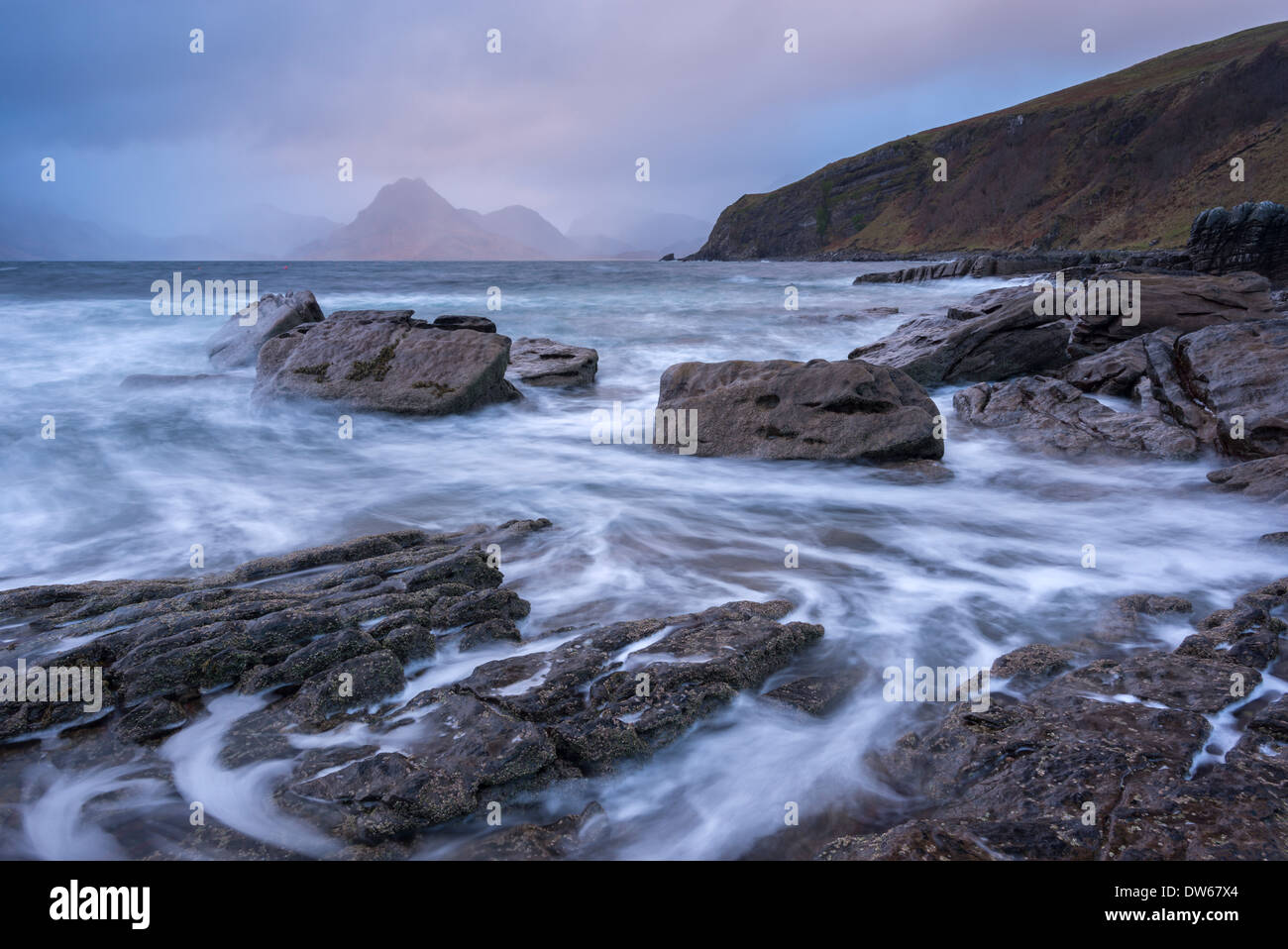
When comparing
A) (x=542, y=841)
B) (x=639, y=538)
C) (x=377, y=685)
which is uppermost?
(x=639, y=538)

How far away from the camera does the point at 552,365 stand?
13930mm

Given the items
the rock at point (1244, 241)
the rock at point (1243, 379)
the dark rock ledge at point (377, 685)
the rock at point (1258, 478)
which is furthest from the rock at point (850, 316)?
the dark rock ledge at point (377, 685)

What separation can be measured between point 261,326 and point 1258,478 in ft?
53.9

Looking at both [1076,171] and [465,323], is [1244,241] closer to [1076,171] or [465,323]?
[465,323]

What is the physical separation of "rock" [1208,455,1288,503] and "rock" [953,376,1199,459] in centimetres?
85

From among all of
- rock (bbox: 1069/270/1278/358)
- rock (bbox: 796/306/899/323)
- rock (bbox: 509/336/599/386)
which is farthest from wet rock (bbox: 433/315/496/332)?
rock (bbox: 796/306/899/323)

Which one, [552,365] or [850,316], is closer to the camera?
[552,365]

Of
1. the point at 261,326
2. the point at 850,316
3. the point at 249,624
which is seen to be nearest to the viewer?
the point at 249,624

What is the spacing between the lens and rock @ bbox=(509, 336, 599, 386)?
1352 cm

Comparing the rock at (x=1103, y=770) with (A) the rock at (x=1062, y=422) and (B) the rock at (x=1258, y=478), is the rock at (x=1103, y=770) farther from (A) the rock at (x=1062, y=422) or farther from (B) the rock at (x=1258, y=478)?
(A) the rock at (x=1062, y=422)

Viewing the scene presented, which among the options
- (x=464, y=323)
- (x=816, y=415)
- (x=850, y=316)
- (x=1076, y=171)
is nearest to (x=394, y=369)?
(x=464, y=323)

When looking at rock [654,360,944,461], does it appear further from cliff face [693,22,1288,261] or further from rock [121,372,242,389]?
cliff face [693,22,1288,261]
